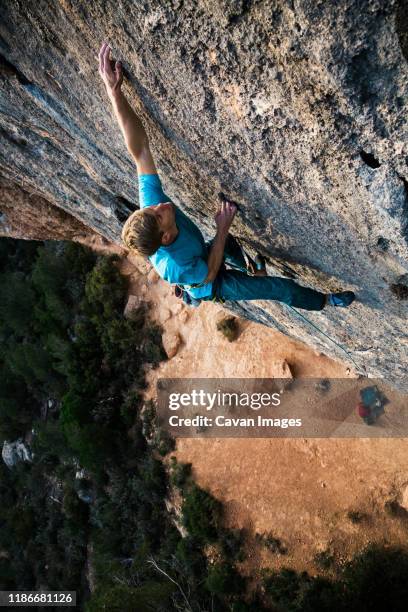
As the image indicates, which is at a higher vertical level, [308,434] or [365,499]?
[308,434]

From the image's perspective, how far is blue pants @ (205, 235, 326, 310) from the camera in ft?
15.1

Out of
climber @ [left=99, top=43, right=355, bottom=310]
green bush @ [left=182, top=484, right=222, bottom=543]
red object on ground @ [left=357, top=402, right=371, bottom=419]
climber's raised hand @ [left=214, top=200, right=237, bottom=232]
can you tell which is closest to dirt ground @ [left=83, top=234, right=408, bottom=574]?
green bush @ [left=182, top=484, right=222, bottom=543]

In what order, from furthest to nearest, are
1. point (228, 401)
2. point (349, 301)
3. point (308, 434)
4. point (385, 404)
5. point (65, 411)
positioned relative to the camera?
1. point (65, 411)
2. point (228, 401)
3. point (308, 434)
4. point (385, 404)
5. point (349, 301)

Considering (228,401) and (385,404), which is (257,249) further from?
(228,401)

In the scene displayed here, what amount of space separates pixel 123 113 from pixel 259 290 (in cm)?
204

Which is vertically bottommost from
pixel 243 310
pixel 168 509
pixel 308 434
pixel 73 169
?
pixel 168 509

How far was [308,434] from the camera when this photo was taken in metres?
10.4

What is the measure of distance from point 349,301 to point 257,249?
1.18 meters

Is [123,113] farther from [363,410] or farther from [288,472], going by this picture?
[288,472]

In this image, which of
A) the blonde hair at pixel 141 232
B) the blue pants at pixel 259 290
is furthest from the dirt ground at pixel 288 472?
the blonde hair at pixel 141 232

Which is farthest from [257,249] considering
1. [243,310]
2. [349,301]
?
[243,310]

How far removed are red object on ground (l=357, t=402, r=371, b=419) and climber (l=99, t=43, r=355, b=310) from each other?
4.98 m

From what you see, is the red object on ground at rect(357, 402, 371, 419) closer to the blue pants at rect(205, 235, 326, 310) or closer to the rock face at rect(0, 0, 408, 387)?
the rock face at rect(0, 0, 408, 387)

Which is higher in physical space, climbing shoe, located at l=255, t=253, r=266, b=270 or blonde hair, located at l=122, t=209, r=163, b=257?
climbing shoe, located at l=255, t=253, r=266, b=270
